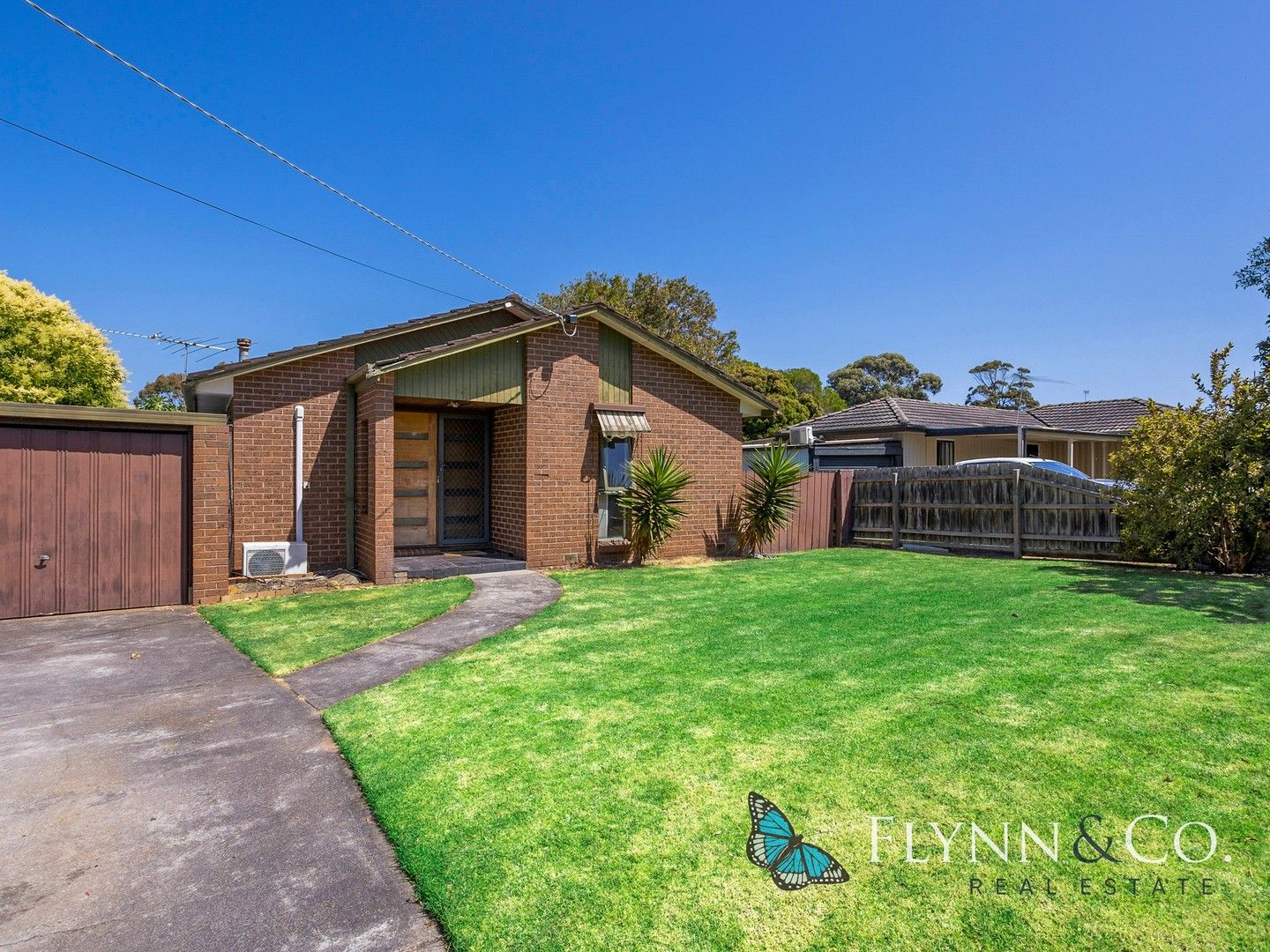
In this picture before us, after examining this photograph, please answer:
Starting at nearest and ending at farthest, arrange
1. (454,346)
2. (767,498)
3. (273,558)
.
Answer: (273,558) → (454,346) → (767,498)

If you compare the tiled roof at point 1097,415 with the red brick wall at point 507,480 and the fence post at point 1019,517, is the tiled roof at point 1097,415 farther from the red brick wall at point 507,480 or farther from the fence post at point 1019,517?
the red brick wall at point 507,480

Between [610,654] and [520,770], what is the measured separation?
7.85 feet

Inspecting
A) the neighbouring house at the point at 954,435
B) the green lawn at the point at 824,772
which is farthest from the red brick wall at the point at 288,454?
the neighbouring house at the point at 954,435

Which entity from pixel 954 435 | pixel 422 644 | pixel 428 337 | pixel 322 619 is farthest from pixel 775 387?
pixel 422 644

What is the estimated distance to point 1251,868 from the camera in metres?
2.67

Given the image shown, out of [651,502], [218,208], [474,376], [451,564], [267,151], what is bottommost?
[451,564]

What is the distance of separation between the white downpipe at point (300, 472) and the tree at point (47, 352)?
61.5 feet

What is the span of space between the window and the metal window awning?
215mm

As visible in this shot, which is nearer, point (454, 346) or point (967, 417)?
point (454, 346)

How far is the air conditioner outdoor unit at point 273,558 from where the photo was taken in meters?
10.2

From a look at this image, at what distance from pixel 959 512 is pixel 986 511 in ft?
1.95

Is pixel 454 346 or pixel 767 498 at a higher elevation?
pixel 454 346

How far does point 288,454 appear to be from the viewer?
1098 cm

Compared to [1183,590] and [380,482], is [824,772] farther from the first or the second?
[380,482]
